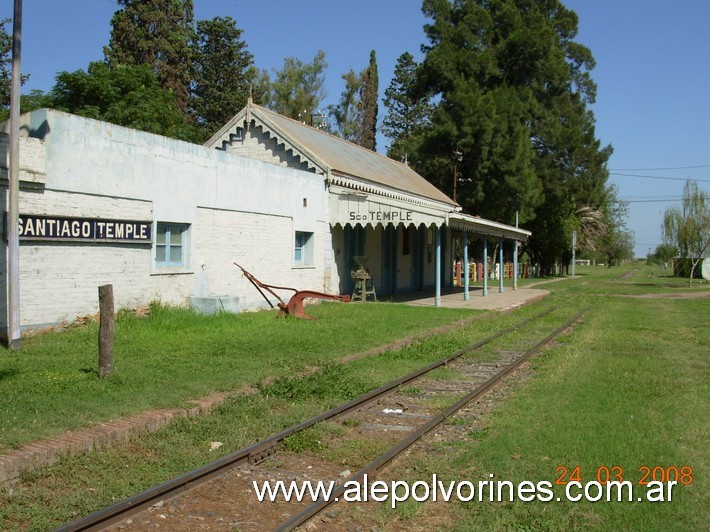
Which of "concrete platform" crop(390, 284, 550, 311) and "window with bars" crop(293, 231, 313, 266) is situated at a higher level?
"window with bars" crop(293, 231, 313, 266)

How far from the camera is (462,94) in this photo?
1642 inches

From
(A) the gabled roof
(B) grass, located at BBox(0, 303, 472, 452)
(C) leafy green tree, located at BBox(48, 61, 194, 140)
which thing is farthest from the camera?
(C) leafy green tree, located at BBox(48, 61, 194, 140)

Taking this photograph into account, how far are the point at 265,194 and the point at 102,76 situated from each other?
18.0 meters

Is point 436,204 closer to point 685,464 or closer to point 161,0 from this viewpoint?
point 161,0

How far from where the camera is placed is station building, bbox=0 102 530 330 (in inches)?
463

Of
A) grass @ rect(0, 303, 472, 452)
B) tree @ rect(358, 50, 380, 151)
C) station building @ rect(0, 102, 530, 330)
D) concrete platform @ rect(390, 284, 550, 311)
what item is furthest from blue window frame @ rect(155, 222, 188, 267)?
tree @ rect(358, 50, 380, 151)

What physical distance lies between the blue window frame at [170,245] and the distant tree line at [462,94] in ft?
58.2

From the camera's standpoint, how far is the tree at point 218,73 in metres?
50.2

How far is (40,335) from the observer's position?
11578 millimetres

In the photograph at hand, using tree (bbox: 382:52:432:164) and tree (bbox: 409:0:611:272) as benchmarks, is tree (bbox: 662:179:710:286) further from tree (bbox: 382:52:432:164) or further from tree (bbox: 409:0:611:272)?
tree (bbox: 382:52:432:164)

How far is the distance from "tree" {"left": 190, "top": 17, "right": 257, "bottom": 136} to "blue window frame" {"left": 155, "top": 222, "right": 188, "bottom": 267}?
36.6m

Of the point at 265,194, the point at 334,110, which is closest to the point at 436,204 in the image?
the point at 265,194

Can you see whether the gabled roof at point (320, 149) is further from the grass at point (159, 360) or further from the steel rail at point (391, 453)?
the steel rail at point (391, 453)
